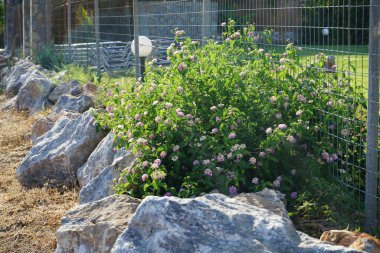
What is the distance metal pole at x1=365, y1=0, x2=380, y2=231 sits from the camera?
4586 mm

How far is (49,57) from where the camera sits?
14.4 m

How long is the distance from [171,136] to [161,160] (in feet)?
0.67

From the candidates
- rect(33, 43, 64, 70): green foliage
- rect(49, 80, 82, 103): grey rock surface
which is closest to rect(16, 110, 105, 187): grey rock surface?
rect(49, 80, 82, 103): grey rock surface

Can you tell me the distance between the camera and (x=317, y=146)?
520 cm

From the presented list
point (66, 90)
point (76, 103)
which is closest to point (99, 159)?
point (76, 103)

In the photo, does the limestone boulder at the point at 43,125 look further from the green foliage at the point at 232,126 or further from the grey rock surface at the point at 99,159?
the green foliage at the point at 232,126

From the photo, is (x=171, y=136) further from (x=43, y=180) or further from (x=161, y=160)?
(x=43, y=180)

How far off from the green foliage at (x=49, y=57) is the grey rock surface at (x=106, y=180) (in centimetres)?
808

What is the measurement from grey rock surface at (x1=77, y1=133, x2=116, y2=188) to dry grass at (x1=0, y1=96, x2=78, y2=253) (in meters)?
0.26

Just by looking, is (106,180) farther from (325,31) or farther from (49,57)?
(49,57)

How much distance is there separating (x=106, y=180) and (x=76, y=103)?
3.55 m

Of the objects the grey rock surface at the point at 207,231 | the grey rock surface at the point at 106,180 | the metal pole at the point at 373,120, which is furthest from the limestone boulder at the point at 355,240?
the grey rock surface at the point at 106,180

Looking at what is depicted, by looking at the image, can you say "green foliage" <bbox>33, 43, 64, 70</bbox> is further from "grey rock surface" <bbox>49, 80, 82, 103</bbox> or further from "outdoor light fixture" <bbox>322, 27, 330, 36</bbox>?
"outdoor light fixture" <bbox>322, 27, 330, 36</bbox>

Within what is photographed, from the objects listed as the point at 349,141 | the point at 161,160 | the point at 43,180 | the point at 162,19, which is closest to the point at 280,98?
the point at 349,141
